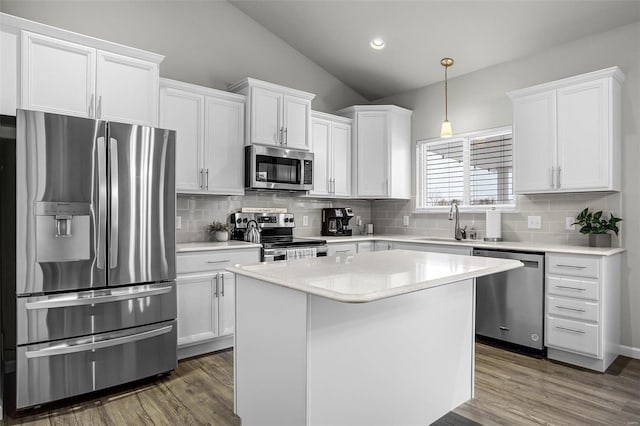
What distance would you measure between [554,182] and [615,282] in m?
0.94

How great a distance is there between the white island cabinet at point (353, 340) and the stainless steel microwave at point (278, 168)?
6.09 ft

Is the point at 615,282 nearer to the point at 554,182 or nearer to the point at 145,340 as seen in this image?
the point at 554,182

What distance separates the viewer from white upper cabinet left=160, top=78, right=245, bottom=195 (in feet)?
11.4

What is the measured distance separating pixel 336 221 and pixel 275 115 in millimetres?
1524

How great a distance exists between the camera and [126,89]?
9.65 ft

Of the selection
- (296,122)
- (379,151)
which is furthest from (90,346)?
(379,151)

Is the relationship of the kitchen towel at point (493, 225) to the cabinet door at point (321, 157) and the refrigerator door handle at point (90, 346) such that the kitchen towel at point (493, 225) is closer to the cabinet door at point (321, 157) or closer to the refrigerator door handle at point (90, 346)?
the cabinet door at point (321, 157)

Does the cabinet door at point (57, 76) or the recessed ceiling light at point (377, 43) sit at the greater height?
the recessed ceiling light at point (377, 43)

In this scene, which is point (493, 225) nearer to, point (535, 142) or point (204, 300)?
point (535, 142)

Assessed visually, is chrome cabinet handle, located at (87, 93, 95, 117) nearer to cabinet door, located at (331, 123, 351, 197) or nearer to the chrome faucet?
cabinet door, located at (331, 123, 351, 197)

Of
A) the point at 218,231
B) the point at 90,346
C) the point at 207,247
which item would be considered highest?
the point at 218,231

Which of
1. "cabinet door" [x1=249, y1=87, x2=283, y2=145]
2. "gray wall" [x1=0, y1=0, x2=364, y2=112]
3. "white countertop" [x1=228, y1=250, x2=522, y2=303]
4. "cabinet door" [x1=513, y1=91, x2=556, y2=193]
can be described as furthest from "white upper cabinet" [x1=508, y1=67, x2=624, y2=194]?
"gray wall" [x1=0, y1=0, x2=364, y2=112]

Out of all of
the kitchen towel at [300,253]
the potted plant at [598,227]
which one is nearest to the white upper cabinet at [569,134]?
the potted plant at [598,227]

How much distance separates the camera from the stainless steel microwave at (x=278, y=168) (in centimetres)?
384
